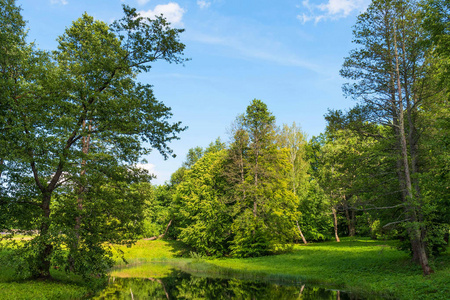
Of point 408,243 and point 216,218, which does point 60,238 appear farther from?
point 216,218

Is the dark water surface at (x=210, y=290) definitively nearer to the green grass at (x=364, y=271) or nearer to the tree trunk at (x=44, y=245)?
the green grass at (x=364, y=271)

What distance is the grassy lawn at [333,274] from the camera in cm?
1348

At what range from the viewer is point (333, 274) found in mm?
20703

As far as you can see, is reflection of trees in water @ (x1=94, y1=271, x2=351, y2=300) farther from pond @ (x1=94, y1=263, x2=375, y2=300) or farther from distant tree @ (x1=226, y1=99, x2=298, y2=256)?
distant tree @ (x1=226, y1=99, x2=298, y2=256)

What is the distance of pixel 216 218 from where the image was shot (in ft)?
117

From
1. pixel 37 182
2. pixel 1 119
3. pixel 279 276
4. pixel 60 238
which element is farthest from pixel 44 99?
pixel 279 276

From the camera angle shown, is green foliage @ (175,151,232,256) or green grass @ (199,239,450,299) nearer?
green grass @ (199,239,450,299)

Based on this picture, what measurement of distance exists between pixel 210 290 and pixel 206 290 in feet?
0.81

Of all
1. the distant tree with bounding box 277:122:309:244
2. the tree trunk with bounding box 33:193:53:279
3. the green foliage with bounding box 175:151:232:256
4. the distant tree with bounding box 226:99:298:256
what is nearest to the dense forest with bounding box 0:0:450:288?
the tree trunk with bounding box 33:193:53:279

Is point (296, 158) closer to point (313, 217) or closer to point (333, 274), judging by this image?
point (313, 217)

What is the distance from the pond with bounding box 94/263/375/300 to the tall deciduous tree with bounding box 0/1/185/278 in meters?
3.82

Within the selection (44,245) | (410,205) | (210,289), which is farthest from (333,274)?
(44,245)

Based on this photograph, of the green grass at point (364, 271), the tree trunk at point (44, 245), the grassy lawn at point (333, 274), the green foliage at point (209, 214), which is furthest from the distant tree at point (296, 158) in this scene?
the tree trunk at point (44, 245)

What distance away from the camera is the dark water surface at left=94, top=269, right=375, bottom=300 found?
16391mm
